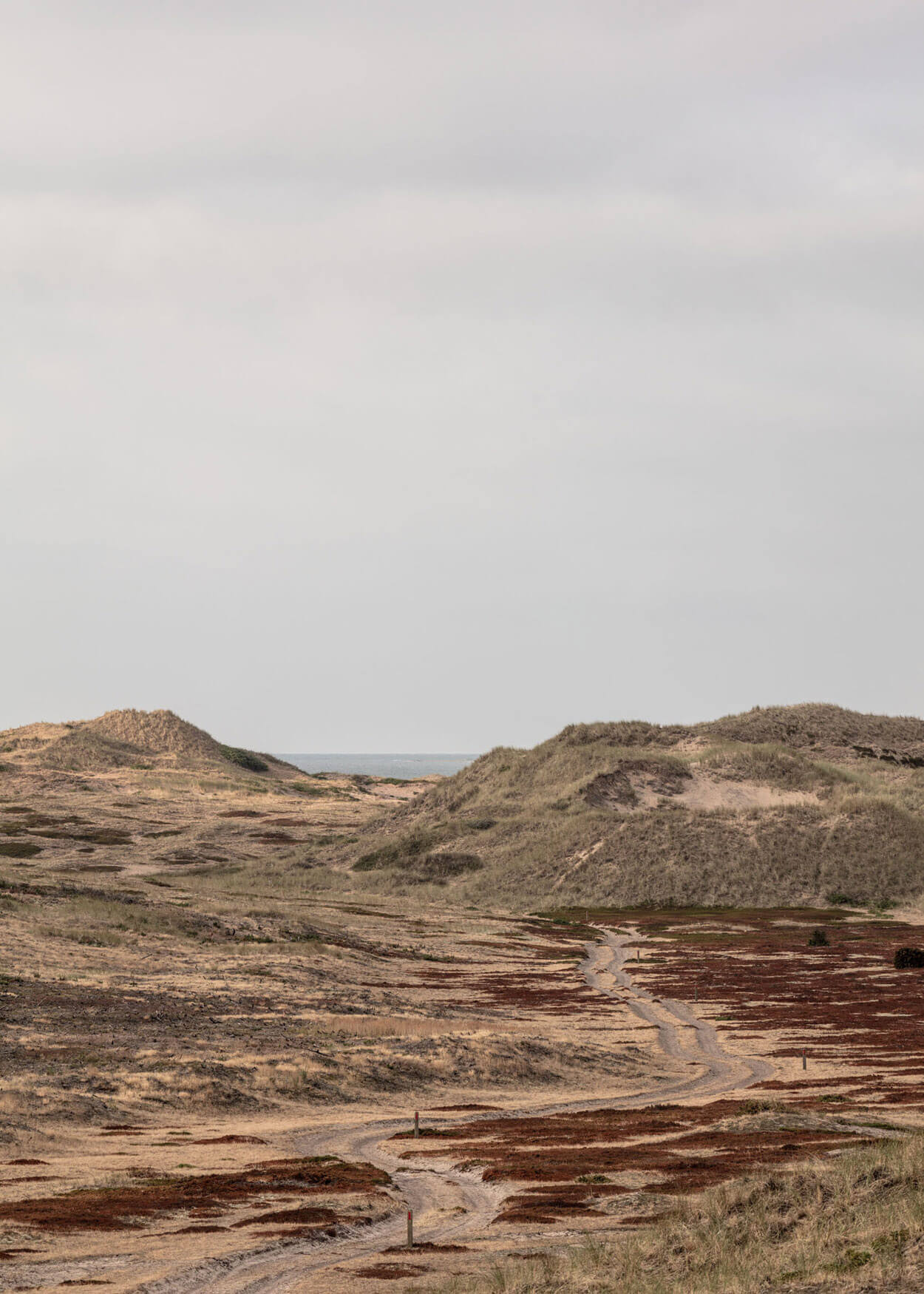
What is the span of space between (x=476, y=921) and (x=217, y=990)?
45.5m

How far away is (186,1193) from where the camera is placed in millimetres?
25422

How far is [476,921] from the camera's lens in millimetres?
101000

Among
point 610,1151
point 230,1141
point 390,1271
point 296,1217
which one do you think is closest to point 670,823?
point 230,1141

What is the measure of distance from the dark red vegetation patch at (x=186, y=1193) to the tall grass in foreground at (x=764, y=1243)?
7725 mm

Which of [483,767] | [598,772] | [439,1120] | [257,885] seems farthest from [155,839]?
[439,1120]

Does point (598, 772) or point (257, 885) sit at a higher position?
point (598, 772)

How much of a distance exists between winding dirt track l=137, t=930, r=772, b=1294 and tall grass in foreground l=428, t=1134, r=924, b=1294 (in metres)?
3.48

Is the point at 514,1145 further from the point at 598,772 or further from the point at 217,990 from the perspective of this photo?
the point at 598,772

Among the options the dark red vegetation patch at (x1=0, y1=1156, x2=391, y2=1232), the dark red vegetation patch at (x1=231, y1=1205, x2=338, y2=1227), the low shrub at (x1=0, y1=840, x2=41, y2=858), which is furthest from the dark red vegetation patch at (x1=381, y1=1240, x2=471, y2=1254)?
the low shrub at (x1=0, y1=840, x2=41, y2=858)

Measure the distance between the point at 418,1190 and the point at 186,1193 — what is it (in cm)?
548

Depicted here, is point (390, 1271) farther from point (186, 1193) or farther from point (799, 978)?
point (799, 978)

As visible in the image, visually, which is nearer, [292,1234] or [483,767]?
[292,1234]

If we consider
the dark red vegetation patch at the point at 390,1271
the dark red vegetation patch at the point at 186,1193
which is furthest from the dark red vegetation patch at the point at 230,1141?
the dark red vegetation patch at the point at 390,1271

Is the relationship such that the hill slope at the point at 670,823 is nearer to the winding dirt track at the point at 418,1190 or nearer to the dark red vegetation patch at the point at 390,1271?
the winding dirt track at the point at 418,1190
